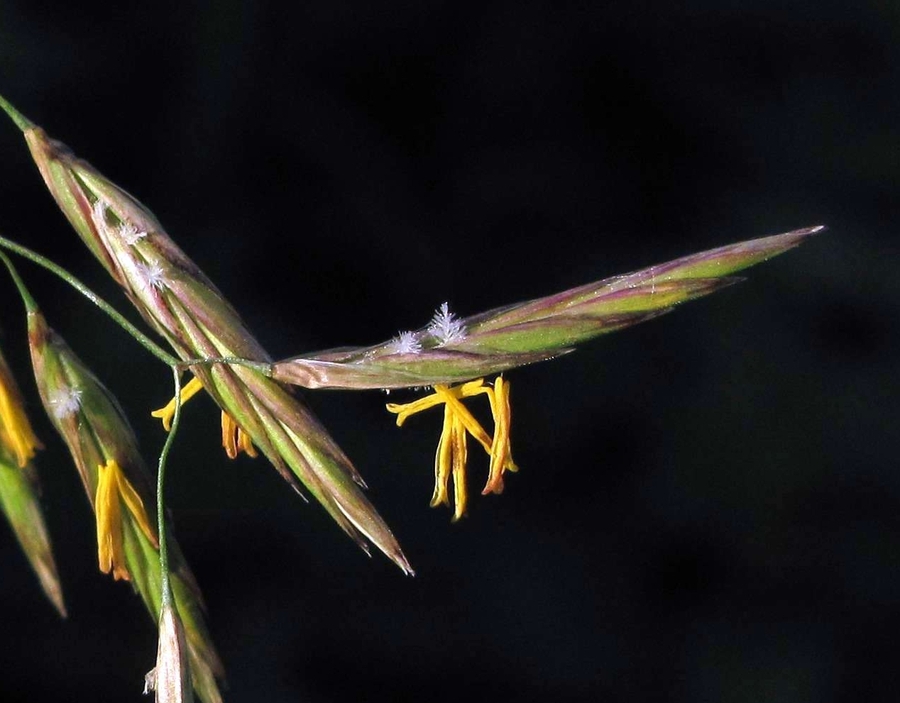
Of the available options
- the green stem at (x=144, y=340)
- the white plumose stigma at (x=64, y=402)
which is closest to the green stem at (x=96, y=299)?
the green stem at (x=144, y=340)

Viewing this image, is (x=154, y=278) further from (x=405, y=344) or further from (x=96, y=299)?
(x=405, y=344)

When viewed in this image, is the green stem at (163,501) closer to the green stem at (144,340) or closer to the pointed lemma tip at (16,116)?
the green stem at (144,340)

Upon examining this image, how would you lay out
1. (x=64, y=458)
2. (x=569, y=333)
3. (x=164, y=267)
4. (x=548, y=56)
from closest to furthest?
(x=569, y=333)
(x=164, y=267)
(x=64, y=458)
(x=548, y=56)

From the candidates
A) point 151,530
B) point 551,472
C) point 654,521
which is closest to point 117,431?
point 151,530

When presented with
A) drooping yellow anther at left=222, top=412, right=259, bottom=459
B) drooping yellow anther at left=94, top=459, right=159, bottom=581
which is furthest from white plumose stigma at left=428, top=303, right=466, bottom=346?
drooping yellow anther at left=94, top=459, right=159, bottom=581

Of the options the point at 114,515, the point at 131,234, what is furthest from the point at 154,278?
the point at 114,515

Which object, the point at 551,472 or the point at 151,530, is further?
the point at 551,472

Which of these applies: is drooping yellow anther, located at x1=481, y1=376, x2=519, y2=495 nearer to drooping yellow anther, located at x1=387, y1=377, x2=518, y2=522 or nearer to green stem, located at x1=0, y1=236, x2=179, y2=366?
drooping yellow anther, located at x1=387, y1=377, x2=518, y2=522

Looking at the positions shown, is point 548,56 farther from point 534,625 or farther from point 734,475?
point 534,625
